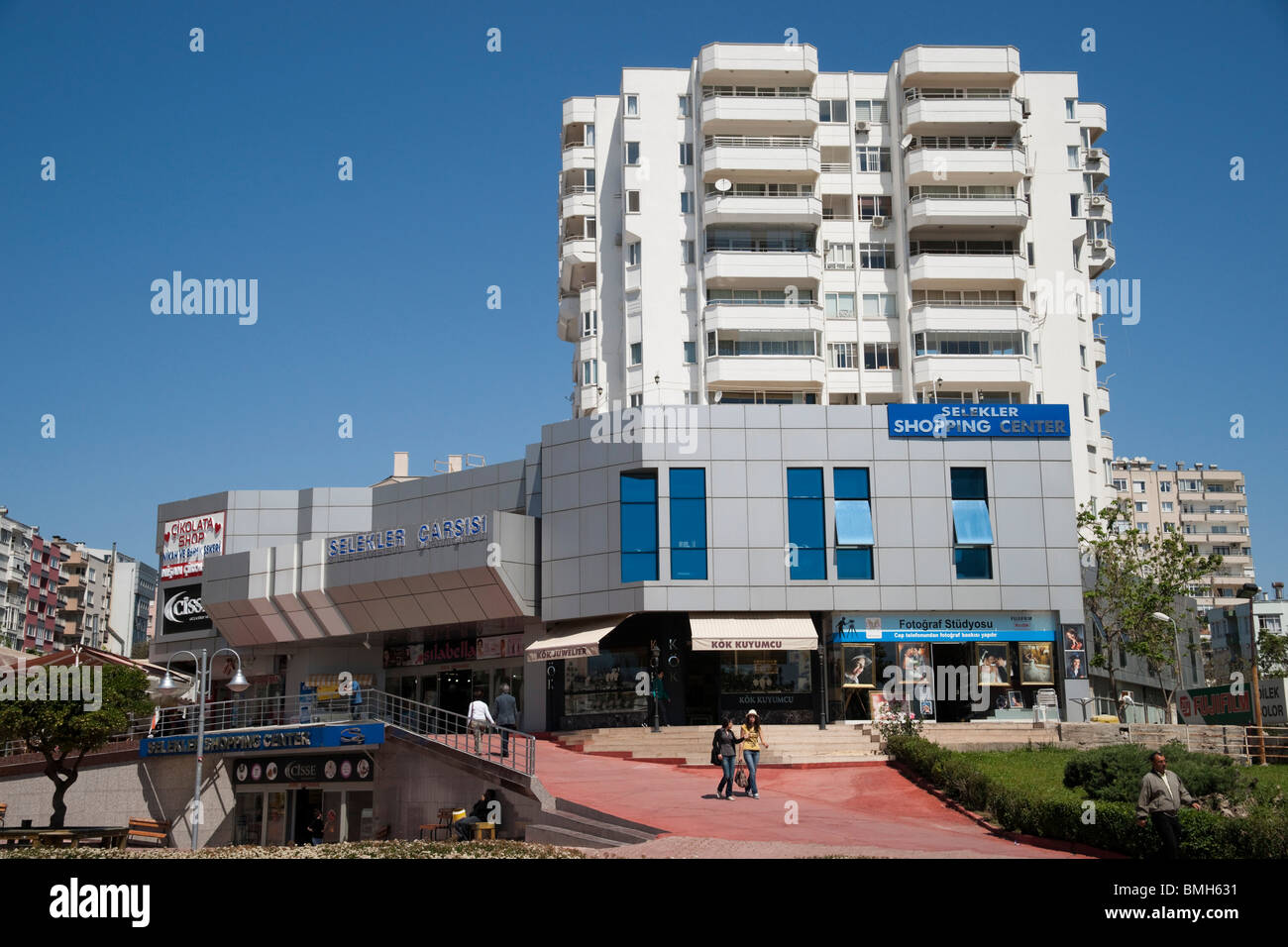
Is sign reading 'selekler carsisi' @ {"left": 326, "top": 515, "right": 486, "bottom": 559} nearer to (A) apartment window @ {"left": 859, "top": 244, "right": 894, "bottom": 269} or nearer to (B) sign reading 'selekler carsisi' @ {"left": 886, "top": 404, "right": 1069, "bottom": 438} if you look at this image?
(B) sign reading 'selekler carsisi' @ {"left": 886, "top": 404, "right": 1069, "bottom": 438}

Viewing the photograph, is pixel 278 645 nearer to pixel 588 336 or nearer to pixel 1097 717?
pixel 588 336

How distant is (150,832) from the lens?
34844 mm

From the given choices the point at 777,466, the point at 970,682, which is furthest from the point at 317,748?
the point at 970,682

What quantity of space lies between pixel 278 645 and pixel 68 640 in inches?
3345

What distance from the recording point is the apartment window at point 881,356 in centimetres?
6238

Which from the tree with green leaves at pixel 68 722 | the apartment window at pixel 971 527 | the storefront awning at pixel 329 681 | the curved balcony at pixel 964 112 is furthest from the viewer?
the curved balcony at pixel 964 112

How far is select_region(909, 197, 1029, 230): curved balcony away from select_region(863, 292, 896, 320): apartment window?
3.96 meters

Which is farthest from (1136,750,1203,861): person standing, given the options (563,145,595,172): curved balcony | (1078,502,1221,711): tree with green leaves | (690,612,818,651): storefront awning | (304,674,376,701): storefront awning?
(563,145,595,172): curved balcony

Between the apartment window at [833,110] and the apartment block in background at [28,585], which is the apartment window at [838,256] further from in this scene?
the apartment block in background at [28,585]

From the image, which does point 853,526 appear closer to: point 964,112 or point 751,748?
point 751,748

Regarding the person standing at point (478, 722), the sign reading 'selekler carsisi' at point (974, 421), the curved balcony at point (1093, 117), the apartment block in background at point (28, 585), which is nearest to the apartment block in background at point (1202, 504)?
the curved balcony at point (1093, 117)

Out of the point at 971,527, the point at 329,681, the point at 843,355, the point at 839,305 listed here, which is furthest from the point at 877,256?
the point at 329,681

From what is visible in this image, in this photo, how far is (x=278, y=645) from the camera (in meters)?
56.9

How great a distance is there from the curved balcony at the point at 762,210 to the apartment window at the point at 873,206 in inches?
160
